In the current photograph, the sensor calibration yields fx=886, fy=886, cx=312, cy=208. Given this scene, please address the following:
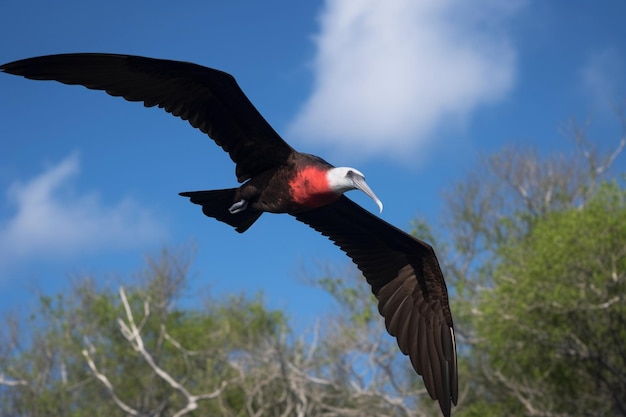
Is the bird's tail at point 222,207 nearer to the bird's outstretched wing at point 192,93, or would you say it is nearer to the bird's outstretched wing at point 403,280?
the bird's outstretched wing at point 192,93

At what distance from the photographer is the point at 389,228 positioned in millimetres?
7246

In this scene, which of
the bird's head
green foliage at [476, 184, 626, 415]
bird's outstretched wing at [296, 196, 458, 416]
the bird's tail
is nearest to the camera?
the bird's head

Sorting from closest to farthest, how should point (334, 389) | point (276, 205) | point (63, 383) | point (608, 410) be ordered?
point (276, 205) < point (608, 410) < point (334, 389) < point (63, 383)

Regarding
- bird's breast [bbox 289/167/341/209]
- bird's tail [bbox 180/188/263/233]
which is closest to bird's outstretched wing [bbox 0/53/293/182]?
bird's tail [bbox 180/188/263/233]

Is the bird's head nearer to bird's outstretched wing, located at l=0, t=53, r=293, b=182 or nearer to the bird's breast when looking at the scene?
the bird's breast

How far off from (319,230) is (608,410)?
16.3 metres

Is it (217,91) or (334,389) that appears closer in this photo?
(217,91)

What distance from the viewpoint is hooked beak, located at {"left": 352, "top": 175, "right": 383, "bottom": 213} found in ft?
18.5

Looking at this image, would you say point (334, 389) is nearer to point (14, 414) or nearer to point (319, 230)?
point (14, 414)

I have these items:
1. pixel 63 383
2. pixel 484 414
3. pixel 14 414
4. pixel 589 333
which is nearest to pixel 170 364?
pixel 63 383

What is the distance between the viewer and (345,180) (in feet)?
18.3

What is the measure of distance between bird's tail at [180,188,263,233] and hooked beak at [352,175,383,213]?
2.86ft

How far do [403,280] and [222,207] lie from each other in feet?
6.66

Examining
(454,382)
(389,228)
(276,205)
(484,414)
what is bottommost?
(454,382)
